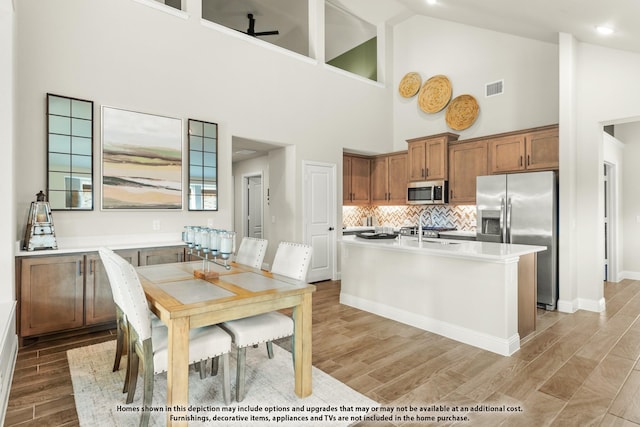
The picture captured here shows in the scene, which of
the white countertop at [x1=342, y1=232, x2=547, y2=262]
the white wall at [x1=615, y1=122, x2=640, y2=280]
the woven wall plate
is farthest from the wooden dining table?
the white wall at [x1=615, y1=122, x2=640, y2=280]

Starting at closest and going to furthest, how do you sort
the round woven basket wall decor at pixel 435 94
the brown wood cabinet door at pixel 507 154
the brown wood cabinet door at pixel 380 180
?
the brown wood cabinet door at pixel 507 154 → the round woven basket wall decor at pixel 435 94 → the brown wood cabinet door at pixel 380 180

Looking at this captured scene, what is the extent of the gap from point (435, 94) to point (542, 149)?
232 centimetres

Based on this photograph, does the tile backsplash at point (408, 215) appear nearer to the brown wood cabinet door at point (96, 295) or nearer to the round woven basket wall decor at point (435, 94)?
the round woven basket wall decor at point (435, 94)

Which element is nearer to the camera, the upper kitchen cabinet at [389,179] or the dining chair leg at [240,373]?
the dining chair leg at [240,373]

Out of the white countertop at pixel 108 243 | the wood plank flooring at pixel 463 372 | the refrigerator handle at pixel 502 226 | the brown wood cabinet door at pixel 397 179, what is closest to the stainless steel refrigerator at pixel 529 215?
the refrigerator handle at pixel 502 226

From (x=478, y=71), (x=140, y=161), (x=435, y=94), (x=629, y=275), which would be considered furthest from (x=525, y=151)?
(x=140, y=161)

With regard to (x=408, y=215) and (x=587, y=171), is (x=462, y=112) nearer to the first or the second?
(x=408, y=215)

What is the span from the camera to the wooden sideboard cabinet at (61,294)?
3.19m

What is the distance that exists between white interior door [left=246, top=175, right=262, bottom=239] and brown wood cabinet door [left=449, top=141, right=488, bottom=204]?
417 cm

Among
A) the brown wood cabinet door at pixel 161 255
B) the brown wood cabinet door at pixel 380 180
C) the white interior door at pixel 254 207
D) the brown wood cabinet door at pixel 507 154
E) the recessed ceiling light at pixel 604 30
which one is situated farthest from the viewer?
the white interior door at pixel 254 207

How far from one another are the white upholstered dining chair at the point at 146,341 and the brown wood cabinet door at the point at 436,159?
4736 mm

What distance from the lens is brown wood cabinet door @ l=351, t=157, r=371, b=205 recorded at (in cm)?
694

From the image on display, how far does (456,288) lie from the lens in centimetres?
339

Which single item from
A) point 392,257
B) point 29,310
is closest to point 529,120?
point 392,257
